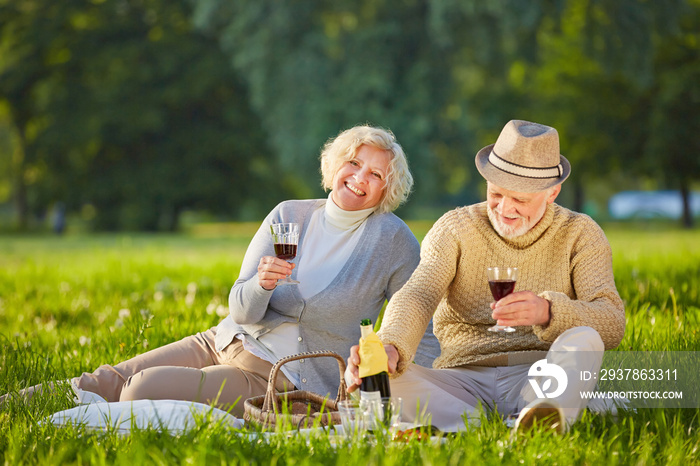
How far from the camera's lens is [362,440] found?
3.07 m

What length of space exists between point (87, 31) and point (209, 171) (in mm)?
7104

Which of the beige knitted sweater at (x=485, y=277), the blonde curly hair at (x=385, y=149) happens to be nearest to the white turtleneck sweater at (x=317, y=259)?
A: the blonde curly hair at (x=385, y=149)

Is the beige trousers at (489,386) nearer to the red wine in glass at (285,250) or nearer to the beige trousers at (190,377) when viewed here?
the beige trousers at (190,377)

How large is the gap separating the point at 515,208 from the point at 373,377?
1.14 m

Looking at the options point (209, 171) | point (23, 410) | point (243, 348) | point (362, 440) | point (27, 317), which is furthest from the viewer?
point (209, 171)

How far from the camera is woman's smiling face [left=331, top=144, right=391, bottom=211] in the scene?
15.2 feet

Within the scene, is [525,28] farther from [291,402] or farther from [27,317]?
[291,402]

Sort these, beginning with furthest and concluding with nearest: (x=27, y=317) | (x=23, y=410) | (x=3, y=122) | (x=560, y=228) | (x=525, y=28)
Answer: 1. (x=3, y=122)
2. (x=525, y=28)
3. (x=27, y=317)
4. (x=560, y=228)
5. (x=23, y=410)

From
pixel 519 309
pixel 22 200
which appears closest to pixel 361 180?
A: pixel 519 309

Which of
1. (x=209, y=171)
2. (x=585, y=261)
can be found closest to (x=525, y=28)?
(x=209, y=171)

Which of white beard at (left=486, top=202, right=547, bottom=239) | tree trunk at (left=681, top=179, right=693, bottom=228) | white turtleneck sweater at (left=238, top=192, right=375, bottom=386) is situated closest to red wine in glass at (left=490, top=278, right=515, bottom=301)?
white beard at (left=486, top=202, right=547, bottom=239)

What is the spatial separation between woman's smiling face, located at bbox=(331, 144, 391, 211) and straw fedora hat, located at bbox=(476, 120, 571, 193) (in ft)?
2.42
